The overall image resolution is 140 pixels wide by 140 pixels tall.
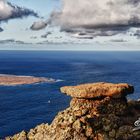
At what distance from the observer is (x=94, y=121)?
63.1 m

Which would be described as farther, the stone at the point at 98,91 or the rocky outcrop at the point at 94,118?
the stone at the point at 98,91

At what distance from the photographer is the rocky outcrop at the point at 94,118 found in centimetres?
6078

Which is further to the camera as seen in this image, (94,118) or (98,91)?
(98,91)

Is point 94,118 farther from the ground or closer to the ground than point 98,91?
closer to the ground

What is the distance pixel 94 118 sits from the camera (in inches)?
2495

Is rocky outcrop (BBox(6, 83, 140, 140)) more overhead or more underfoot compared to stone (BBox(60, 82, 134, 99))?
more underfoot

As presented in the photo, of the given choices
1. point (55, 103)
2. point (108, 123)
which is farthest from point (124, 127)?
point (55, 103)

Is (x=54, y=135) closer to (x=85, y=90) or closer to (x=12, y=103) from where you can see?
(x=85, y=90)

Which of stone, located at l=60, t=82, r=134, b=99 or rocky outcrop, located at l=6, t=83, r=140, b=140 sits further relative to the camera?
stone, located at l=60, t=82, r=134, b=99

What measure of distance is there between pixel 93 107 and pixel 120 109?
5005mm

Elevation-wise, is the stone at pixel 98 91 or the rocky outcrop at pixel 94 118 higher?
the stone at pixel 98 91

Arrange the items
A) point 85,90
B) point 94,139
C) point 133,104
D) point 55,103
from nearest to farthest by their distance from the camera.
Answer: point 94,139 → point 85,90 → point 133,104 → point 55,103

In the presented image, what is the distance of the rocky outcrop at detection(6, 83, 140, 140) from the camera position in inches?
2393

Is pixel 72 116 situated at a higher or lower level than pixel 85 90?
lower
